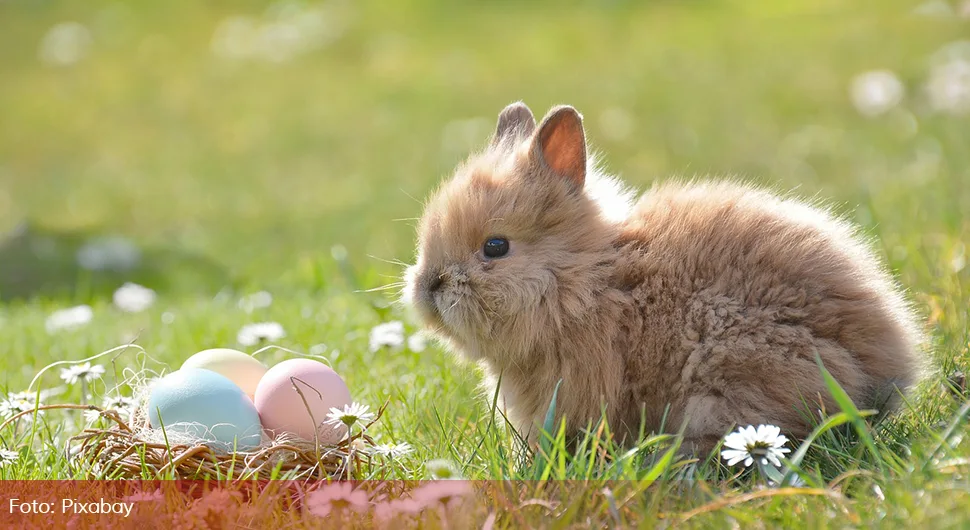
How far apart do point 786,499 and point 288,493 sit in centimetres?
123

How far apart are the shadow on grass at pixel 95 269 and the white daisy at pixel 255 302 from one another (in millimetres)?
1579

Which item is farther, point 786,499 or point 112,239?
point 112,239

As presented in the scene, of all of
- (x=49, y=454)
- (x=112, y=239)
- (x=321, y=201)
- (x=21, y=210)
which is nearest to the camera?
(x=49, y=454)

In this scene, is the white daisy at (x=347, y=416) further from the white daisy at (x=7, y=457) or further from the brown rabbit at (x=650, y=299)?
the white daisy at (x=7, y=457)

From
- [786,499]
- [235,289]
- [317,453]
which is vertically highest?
[235,289]

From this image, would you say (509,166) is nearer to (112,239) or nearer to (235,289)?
(235,289)

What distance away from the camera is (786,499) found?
2.25 meters

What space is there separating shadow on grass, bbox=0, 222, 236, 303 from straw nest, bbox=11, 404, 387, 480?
389 cm


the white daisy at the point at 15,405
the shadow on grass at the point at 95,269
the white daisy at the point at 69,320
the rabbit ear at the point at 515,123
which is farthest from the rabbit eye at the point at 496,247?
the shadow on grass at the point at 95,269

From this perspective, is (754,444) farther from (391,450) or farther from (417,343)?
(417,343)

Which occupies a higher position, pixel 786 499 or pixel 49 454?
pixel 49 454

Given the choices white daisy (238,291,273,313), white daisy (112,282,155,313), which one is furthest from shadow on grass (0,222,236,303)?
white daisy (238,291,273,313)

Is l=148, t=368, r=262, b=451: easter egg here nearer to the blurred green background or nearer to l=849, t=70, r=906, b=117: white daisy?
the blurred green background

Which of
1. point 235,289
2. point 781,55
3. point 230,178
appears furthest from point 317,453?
point 781,55
